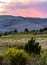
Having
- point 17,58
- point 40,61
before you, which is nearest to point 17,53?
point 17,58

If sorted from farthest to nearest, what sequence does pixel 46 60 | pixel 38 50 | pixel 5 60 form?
pixel 38 50
pixel 5 60
pixel 46 60

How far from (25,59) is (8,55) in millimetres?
1422

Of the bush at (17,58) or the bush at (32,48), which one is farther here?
the bush at (32,48)

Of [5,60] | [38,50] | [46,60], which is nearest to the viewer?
[46,60]

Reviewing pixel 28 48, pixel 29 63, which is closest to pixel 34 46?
pixel 28 48

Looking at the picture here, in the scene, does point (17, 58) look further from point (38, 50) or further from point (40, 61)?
point (38, 50)

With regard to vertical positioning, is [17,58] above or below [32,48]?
above

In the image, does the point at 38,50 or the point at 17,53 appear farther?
the point at 38,50

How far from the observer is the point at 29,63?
20953mm

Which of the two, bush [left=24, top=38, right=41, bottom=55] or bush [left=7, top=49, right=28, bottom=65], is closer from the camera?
bush [left=7, top=49, right=28, bottom=65]

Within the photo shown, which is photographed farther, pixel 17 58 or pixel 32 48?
pixel 32 48

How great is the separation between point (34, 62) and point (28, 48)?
5.12 m

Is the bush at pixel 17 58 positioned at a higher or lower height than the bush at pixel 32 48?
higher

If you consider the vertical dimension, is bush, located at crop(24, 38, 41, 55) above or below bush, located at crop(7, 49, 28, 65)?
below
